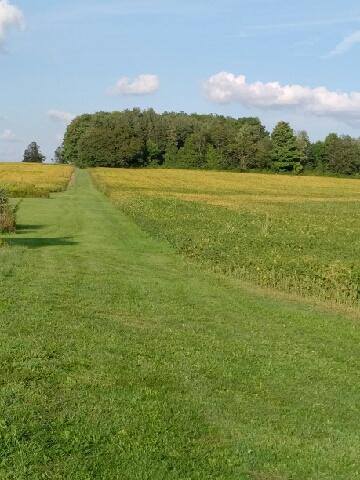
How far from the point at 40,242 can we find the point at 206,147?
10725 cm

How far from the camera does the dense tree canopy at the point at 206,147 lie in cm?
11425

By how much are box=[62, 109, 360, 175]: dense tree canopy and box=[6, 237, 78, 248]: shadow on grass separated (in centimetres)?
9049

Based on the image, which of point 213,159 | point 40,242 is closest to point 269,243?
point 40,242

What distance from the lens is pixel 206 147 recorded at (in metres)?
128

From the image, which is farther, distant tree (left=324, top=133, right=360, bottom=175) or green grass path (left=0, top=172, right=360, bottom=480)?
distant tree (left=324, top=133, right=360, bottom=175)

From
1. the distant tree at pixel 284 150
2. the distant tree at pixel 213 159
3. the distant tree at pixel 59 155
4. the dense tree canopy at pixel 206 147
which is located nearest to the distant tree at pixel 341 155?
the dense tree canopy at pixel 206 147

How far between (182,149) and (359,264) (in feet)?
363

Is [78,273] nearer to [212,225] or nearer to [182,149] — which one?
[212,225]

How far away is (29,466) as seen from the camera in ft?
17.3

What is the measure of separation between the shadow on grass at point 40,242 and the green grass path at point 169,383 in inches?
244

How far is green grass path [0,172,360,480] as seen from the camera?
5.64 metres

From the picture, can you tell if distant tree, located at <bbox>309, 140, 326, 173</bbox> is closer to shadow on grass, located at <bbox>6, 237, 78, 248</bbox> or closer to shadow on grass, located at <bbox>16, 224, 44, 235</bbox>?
shadow on grass, located at <bbox>16, 224, 44, 235</bbox>

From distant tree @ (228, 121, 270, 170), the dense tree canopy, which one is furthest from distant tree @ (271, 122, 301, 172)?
distant tree @ (228, 121, 270, 170)

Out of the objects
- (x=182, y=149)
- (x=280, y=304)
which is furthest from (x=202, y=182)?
(x=280, y=304)
